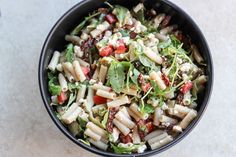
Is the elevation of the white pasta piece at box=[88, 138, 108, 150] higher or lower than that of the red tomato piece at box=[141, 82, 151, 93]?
lower

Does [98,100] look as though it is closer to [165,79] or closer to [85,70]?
[85,70]

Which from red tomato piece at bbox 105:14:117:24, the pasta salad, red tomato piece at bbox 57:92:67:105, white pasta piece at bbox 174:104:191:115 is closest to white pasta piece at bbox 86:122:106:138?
the pasta salad

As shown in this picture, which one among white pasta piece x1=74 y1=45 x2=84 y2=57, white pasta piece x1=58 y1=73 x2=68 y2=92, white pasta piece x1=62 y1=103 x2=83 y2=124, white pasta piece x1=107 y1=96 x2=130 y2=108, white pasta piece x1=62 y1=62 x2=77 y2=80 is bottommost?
white pasta piece x1=62 y1=103 x2=83 y2=124

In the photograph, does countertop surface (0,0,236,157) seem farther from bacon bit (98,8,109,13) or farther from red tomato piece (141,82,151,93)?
red tomato piece (141,82,151,93)

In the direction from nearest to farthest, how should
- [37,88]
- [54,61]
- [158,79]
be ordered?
[158,79] < [54,61] < [37,88]

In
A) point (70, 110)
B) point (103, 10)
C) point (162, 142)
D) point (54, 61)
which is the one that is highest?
point (103, 10)

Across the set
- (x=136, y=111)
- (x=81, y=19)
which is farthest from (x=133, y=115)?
(x=81, y=19)

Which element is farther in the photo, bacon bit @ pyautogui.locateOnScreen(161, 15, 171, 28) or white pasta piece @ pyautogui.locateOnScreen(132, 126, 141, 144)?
bacon bit @ pyautogui.locateOnScreen(161, 15, 171, 28)
